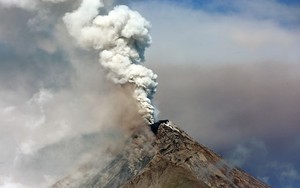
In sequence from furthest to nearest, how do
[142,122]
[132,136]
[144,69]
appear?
[132,136] < [142,122] < [144,69]

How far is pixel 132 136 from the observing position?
19925cm

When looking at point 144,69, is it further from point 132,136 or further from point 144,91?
point 132,136

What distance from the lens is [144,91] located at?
15838 cm

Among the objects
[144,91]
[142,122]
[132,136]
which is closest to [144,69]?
[144,91]

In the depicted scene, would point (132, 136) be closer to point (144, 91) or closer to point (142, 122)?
point (142, 122)

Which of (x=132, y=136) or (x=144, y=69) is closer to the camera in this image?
(x=144, y=69)

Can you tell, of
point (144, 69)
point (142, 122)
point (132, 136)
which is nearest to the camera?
point (144, 69)

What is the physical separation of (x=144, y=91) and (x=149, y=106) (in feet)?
15.1

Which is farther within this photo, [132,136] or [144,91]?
[132,136]

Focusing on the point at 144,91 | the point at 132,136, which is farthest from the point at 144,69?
the point at 132,136

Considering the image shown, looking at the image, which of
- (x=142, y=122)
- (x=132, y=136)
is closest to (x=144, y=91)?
(x=142, y=122)

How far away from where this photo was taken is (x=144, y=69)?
511ft

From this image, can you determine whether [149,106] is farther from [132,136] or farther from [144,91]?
[132,136]

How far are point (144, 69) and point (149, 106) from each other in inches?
401
